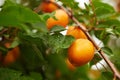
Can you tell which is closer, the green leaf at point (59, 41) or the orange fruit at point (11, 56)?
the green leaf at point (59, 41)

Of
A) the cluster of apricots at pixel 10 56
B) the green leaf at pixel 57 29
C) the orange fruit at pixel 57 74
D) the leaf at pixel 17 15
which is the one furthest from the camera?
the orange fruit at pixel 57 74

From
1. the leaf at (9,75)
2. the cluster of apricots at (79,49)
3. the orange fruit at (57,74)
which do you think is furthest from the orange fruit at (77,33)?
the orange fruit at (57,74)

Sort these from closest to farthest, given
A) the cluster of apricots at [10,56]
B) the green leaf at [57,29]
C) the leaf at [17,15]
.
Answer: the leaf at [17,15] < the green leaf at [57,29] < the cluster of apricots at [10,56]

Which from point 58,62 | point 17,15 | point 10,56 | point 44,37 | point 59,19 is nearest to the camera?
point 17,15

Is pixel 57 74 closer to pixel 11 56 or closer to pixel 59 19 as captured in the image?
pixel 11 56

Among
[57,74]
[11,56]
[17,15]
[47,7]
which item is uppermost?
[17,15]

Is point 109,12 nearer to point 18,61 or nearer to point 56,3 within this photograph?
point 56,3

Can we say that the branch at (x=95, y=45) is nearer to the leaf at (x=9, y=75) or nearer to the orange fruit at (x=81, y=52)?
the orange fruit at (x=81, y=52)

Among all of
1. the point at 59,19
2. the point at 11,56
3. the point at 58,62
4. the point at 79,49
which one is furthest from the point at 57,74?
the point at 79,49

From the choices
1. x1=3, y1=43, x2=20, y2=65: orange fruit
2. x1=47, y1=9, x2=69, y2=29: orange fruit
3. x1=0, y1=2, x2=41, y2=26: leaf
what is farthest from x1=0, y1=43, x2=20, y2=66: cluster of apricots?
x1=0, y1=2, x2=41, y2=26: leaf
